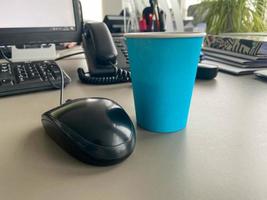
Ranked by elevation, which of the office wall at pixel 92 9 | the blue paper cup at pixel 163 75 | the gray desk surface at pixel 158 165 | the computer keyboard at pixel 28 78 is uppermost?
the office wall at pixel 92 9

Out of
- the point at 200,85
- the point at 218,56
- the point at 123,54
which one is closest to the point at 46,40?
the point at 123,54

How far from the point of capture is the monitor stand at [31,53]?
833 millimetres

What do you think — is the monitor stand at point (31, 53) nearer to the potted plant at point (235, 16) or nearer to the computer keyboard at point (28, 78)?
the computer keyboard at point (28, 78)

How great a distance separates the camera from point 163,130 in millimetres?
360

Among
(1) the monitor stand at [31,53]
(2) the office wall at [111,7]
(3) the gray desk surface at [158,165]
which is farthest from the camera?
(2) the office wall at [111,7]

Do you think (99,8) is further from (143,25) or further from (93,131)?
(93,131)

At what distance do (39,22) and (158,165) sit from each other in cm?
63

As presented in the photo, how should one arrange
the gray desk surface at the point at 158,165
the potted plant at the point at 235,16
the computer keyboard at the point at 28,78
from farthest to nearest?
the potted plant at the point at 235,16 → the computer keyboard at the point at 28,78 → the gray desk surface at the point at 158,165

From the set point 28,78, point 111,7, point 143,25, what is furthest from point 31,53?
point 111,7

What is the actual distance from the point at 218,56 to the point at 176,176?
0.71 m

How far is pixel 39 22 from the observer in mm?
760

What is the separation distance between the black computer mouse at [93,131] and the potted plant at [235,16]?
881 mm

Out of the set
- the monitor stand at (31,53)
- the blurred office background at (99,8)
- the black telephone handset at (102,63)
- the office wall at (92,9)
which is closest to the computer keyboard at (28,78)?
A: the black telephone handset at (102,63)

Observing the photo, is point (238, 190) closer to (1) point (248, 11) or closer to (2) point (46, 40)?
(2) point (46, 40)
